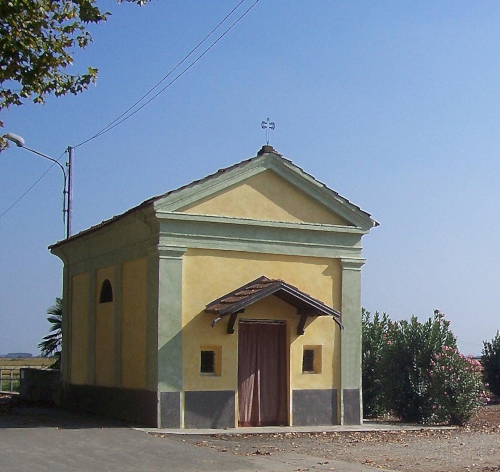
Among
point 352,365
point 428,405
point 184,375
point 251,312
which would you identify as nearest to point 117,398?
point 184,375

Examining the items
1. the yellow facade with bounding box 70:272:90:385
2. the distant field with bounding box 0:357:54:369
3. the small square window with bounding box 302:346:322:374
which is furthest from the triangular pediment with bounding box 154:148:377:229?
the distant field with bounding box 0:357:54:369

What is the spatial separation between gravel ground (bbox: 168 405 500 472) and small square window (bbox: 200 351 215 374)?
1.82 meters

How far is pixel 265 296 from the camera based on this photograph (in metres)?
18.4

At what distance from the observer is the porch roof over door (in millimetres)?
18094

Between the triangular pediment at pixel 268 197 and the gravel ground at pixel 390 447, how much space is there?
487 cm

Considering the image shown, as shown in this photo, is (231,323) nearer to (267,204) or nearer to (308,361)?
(308,361)

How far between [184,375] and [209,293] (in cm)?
184

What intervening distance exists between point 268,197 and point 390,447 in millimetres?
6325

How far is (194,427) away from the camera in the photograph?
18344 millimetres

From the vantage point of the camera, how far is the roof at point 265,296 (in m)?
18.1

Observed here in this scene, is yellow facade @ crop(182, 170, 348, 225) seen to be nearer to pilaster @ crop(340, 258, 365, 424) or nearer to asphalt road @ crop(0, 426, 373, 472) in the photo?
pilaster @ crop(340, 258, 365, 424)

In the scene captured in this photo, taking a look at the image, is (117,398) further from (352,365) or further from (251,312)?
(352,365)

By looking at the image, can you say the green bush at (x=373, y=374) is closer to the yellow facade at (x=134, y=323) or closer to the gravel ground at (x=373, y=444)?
the gravel ground at (x=373, y=444)

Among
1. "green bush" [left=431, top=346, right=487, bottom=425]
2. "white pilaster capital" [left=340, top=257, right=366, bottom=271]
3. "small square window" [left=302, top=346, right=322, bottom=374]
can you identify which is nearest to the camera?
"small square window" [left=302, top=346, right=322, bottom=374]
